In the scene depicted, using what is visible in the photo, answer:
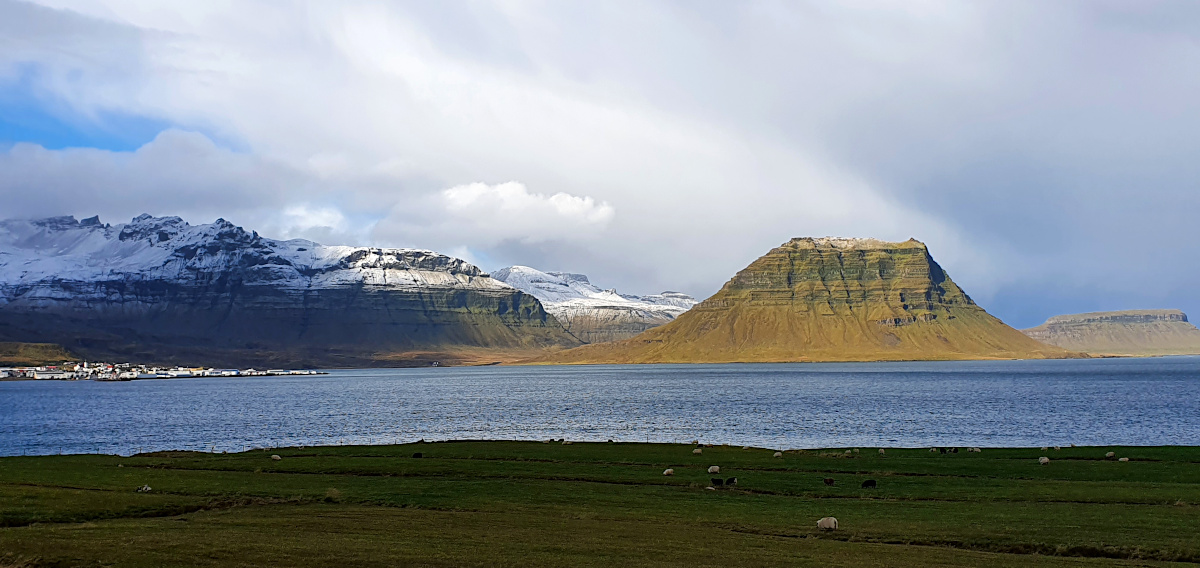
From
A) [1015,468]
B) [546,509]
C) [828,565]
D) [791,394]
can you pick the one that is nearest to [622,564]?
[828,565]

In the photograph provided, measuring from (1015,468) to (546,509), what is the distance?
3109 cm

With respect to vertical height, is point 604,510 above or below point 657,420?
below

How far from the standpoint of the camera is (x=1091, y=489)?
43.9m

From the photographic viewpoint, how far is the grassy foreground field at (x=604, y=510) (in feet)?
92.3

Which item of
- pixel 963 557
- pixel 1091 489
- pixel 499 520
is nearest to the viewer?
pixel 963 557

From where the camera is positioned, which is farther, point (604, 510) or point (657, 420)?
point (657, 420)

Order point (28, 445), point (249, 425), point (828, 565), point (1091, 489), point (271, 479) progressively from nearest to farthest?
point (828, 565) → point (1091, 489) → point (271, 479) → point (28, 445) → point (249, 425)

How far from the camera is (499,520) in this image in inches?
1421

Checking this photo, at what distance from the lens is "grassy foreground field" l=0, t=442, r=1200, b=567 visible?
28.1 metres

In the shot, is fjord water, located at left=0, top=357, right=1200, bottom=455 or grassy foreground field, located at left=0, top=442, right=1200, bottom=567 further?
fjord water, located at left=0, top=357, right=1200, bottom=455

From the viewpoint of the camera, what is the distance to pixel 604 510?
3900 cm

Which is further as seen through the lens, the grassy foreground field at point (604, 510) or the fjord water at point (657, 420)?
the fjord water at point (657, 420)

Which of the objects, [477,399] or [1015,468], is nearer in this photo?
[1015,468]

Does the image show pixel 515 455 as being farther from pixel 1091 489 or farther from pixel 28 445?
pixel 28 445
